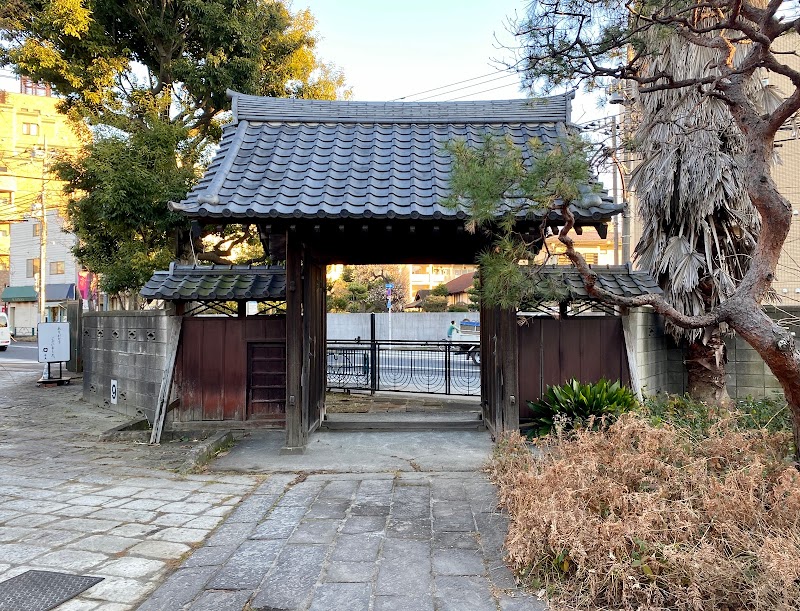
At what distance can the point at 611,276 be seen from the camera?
24.5 ft

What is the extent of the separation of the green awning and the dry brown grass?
40638 mm

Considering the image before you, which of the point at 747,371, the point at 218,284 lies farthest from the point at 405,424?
the point at 747,371

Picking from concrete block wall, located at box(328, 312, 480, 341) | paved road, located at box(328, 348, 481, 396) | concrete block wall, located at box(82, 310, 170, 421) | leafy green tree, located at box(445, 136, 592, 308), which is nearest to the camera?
leafy green tree, located at box(445, 136, 592, 308)

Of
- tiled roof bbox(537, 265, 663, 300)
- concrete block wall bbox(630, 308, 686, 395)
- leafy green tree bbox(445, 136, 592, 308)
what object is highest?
leafy green tree bbox(445, 136, 592, 308)

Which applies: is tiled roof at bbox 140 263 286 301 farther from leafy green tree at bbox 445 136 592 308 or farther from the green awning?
the green awning

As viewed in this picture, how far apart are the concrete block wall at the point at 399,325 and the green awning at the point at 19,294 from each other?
76.6 ft

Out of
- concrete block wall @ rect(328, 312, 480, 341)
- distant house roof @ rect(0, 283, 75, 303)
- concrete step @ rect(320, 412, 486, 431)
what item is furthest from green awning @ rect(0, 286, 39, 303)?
concrete step @ rect(320, 412, 486, 431)

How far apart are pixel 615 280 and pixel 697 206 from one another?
182 cm

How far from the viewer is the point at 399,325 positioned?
26250 millimetres

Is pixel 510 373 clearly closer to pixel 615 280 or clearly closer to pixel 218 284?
pixel 615 280

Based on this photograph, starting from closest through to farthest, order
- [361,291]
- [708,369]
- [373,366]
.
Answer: [708,369], [373,366], [361,291]

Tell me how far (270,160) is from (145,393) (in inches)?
172

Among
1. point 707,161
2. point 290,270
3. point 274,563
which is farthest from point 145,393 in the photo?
point 707,161

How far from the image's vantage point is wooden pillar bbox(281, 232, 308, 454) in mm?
6078
